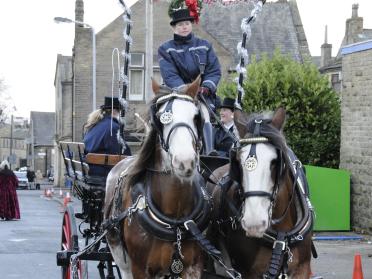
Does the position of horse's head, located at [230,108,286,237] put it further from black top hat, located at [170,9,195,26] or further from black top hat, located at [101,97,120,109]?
black top hat, located at [101,97,120,109]

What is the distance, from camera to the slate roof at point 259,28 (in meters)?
38.3

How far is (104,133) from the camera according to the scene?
870 cm

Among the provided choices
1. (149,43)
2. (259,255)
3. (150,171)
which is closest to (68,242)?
(150,171)

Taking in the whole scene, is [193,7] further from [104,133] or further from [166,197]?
[166,197]

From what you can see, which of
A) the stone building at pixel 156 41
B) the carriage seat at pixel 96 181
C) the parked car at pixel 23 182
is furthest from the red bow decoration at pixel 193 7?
the parked car at pixel 23 182

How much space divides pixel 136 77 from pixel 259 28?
7847 millimetres

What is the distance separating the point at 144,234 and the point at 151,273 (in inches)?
12.7

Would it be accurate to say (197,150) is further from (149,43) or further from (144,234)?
(149,43)

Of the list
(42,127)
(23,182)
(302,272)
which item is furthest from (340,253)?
(42,127)

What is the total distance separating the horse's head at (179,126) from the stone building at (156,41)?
26.7 m

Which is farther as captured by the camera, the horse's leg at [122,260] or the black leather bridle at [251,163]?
the horse's leg at [122,260]

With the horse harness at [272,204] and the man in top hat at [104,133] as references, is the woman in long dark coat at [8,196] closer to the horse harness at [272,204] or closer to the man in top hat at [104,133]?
the man in top hat at [104,133]

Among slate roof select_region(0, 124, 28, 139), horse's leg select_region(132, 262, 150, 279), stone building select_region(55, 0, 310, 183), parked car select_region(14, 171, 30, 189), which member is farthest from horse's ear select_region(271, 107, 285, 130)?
slate roof select_region(0, 124, 28, 139)

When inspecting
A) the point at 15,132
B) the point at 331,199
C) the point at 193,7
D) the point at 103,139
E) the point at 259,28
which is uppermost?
the point at 259,28
